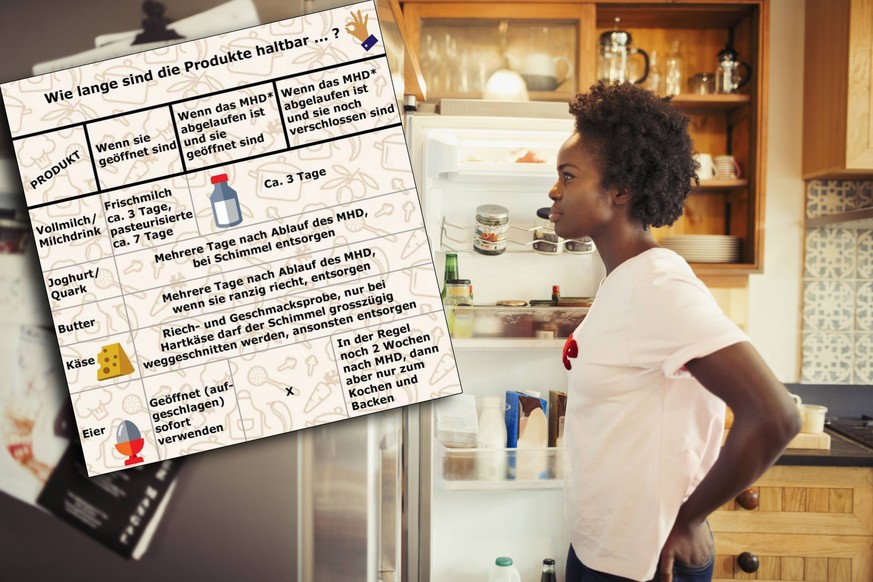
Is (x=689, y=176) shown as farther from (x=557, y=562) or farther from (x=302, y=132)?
(x=557, y=562)

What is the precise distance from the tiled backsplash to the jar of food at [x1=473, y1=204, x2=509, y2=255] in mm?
1367

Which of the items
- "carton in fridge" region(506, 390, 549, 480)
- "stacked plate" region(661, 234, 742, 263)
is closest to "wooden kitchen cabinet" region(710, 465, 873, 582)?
"carton in fridge" region(506, 390, 549, 480)

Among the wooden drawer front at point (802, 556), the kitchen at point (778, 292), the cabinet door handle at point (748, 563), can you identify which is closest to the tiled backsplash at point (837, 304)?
the kitchen at point (778, 292)

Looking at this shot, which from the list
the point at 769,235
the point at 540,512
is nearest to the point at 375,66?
the point at 540,512

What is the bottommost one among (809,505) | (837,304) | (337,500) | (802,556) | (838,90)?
(802,556)

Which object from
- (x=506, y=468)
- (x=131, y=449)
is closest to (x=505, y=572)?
(x=506, y=468)

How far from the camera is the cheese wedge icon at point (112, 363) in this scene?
58 centimetres

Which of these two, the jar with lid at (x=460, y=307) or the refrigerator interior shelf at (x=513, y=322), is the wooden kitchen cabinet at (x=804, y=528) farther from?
the jar with lid at (x=460, y=307)

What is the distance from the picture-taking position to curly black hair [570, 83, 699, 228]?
3.56 ft

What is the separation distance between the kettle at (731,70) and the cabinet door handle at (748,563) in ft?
4.80

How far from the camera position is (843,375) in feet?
8.13

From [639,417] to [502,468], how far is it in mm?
749

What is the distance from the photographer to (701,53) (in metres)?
2.48
